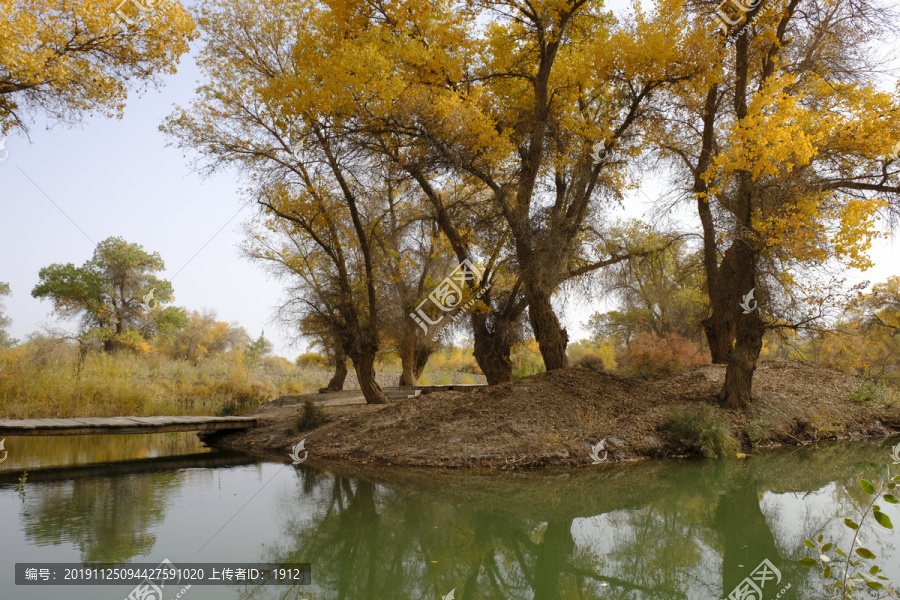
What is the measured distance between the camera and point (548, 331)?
498 inches

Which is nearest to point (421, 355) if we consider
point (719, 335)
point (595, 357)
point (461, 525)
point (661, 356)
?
point (595, 357)

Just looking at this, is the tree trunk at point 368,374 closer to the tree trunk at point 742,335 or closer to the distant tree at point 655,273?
the distant tree at point 655,273

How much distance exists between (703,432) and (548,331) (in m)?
3.99

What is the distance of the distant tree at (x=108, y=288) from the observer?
3006 centimetres

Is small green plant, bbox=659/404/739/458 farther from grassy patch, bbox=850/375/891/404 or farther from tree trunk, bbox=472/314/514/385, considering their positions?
tree trunk, bbox=472/314/514/385

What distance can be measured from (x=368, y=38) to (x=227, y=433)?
936cm

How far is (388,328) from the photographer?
1627cm

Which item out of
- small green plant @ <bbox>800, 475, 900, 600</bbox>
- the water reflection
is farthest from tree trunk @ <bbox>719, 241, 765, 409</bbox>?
small green plant @ <bbox>800, 475, 900, 600</bbox>

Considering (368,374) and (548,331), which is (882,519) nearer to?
(548,331)

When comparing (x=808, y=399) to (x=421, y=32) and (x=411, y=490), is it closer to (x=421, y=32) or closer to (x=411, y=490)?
(x=411, y=490)

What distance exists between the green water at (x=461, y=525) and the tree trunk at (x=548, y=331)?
390 cm

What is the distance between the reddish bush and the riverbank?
3499 mm

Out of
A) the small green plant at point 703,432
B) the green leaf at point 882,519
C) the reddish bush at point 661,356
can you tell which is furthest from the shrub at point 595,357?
the green leaf at point 882,519

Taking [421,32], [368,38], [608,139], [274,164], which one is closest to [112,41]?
[274,164]
